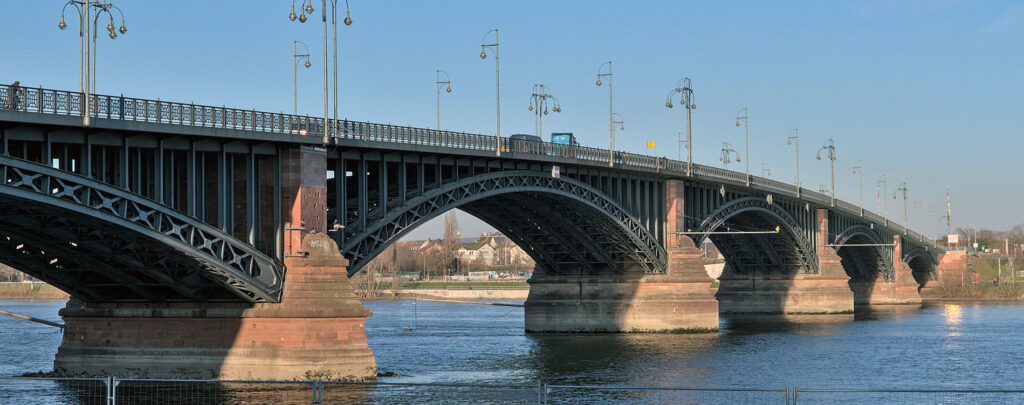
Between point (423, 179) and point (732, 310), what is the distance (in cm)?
7023

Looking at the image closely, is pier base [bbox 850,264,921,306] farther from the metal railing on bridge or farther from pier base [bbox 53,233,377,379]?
pier base [bbox 53,233,377,379]

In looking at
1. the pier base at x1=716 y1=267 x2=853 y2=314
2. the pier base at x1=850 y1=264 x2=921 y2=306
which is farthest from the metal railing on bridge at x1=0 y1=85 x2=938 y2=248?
the pier base at x1=850 y1=264 x2=921 y2=306

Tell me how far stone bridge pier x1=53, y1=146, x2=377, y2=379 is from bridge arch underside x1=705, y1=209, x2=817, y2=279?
64.2 meters

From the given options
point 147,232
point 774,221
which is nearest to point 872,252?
point 774,221

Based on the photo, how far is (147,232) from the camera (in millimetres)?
43125

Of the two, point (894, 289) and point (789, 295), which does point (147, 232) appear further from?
point (894, 289)

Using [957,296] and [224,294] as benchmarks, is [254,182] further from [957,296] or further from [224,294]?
[957,296]

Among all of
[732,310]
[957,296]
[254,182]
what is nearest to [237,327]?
[254,182]

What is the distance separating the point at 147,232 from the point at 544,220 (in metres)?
40.6

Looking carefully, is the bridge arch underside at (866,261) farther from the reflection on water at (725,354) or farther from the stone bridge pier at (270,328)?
the stone bridge pier at (270,328)

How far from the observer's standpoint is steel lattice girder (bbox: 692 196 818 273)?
320ft

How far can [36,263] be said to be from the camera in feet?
166

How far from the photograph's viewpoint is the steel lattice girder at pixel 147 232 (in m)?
39.7

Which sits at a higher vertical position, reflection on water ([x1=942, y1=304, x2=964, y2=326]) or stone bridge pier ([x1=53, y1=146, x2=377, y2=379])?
stone bridge pier ([x1=53, y1=146, x2=377, y2=379])
